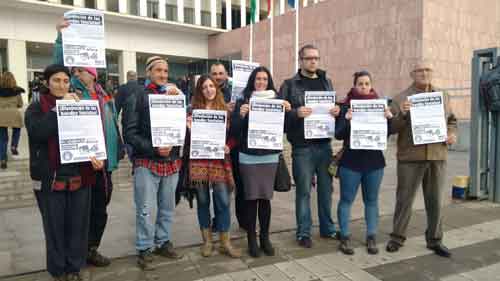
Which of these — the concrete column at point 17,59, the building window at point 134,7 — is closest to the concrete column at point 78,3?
the building window at point 134,7

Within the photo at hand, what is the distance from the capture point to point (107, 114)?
3793 mm

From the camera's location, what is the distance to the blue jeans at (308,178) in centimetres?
434

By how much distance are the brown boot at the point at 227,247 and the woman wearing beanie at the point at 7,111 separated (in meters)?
5.42

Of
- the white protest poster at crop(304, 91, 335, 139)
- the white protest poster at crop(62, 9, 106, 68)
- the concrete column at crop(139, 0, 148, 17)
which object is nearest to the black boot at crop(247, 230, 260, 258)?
the white protest poster at crop(304, 91, 335, 139)

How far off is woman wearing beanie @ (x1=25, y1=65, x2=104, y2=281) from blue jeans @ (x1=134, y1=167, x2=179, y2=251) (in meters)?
0.48

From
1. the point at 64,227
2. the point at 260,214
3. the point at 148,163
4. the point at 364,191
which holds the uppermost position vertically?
the point at 148,163

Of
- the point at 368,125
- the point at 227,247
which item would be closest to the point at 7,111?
the point at 227,247

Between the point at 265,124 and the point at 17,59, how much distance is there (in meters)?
25.6

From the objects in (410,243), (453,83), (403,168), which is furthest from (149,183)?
(453,83)

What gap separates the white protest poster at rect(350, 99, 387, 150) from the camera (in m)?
4.05

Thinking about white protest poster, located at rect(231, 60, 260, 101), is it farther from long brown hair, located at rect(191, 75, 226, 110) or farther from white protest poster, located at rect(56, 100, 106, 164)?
white protest poster, located at rect(56, 100, 106, 164)

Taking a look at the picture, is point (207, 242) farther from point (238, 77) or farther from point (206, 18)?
point (206, 18)

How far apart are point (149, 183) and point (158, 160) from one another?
0.81 feet

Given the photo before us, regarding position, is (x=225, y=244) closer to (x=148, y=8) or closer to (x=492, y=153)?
(x=492, y=153)
